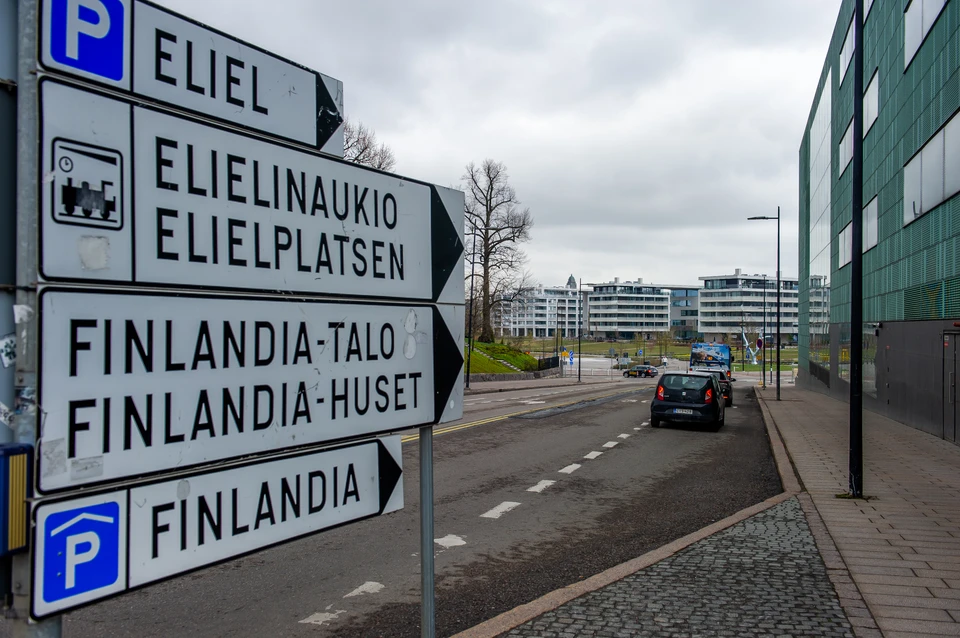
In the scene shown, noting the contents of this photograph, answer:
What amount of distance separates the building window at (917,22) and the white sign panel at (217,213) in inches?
747

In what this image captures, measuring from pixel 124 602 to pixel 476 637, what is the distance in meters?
2.76

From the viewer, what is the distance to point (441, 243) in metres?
3.40

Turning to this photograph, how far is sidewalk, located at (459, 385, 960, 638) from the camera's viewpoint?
16.1ft

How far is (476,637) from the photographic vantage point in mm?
4598

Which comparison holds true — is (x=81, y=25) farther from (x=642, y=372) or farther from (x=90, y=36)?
(x=642, y=372)

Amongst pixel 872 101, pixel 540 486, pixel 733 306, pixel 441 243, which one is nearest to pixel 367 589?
pixel 441 243

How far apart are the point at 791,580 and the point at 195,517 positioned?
17.0 feet

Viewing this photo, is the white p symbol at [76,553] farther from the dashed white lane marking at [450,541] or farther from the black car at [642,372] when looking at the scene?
the black car at [642,372]

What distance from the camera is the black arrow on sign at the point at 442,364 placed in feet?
10.9

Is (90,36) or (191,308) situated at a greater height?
(90,36)

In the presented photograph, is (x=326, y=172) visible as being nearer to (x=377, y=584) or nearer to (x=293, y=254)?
(x=293, y=254)

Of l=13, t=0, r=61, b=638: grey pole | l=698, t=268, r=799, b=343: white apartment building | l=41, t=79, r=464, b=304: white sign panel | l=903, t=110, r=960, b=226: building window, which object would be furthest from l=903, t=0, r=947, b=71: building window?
l=698, t=268, r=799, b=343: white apartment building

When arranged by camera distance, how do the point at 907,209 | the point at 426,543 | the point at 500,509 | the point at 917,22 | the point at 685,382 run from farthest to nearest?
1. the point at 907,209
2. the point at 685,382
3. the point at 917,22
4. the point at 500,509
5. the point at 426,543

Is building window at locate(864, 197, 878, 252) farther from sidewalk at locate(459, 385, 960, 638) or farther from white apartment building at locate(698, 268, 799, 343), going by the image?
white apartment building at locate(698, 268, 799, 343)
